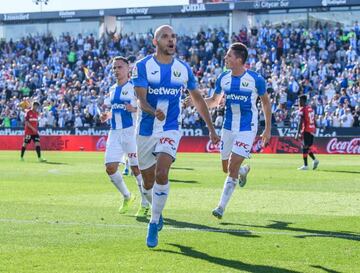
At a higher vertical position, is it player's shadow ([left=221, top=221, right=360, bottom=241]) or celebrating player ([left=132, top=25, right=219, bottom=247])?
celebrating player ([left=132, top=25, right=219, bottom=247])

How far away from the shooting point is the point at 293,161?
3222 centimetres

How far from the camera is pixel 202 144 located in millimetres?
41688

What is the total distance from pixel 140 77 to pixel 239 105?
3570 millimetres

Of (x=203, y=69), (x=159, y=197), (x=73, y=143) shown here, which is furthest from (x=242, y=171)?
(x=203, y=69)

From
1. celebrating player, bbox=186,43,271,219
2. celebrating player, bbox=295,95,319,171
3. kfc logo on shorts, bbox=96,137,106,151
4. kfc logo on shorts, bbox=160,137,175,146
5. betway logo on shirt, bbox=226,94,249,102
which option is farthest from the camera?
kfc logo on shorts, bbox=96,137,106,151

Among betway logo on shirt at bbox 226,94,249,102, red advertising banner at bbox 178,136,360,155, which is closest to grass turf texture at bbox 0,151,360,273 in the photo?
betway logo on shirt at bbox 226,94,249,102

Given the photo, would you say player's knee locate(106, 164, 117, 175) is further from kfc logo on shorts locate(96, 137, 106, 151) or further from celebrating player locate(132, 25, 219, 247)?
kfc logo on shorts locate(96, 137, 106, 151)

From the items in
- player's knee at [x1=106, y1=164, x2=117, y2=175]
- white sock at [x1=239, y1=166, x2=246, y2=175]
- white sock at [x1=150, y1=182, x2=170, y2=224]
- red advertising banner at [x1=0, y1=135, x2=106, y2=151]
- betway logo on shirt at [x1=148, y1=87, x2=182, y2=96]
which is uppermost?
betway logo on shirt at [x1=148, y1=87, x2=182, y2=96]

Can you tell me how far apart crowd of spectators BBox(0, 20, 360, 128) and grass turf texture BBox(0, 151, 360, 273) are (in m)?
22.1

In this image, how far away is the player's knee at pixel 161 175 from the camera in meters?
10.3

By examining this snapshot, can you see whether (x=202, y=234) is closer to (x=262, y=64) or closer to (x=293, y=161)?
(x=293, y=161)

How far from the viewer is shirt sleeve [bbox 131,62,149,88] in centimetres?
1058

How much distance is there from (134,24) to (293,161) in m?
30.6

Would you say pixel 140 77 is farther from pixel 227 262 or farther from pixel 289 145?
pixel 289 145
